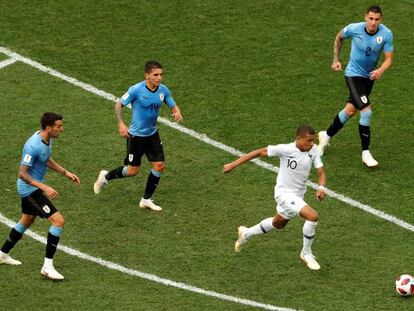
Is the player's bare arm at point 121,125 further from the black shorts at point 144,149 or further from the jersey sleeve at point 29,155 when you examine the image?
the jersey sleeve at point 29,155

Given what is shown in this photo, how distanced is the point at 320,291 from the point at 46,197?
4158 mm

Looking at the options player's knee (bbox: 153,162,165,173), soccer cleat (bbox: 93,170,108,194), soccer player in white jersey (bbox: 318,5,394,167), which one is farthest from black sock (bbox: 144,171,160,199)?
soccer player in white jersey (bbox: 318,5,394,167)

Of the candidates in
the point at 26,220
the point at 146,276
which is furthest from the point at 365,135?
the point at 26,220

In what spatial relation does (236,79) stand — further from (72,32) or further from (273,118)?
(72,32)

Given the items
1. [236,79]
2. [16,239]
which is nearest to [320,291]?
[16,239]

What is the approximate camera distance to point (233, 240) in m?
19.2

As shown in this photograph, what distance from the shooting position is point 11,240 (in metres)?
18.1

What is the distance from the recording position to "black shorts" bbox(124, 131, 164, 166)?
19859mm

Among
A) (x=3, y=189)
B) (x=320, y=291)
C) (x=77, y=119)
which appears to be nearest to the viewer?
(x=320, y=291)

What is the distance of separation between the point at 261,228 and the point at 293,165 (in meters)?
1.16

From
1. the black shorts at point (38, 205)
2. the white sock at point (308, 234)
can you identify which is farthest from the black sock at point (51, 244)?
the white sock at point (308, 234)

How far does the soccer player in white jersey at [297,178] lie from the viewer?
58.1 ft

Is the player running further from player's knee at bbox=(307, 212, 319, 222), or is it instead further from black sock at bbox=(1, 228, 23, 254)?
player's knee at bbox=(307, 212, 319, 222)

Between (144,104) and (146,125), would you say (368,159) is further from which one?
(144,104)
